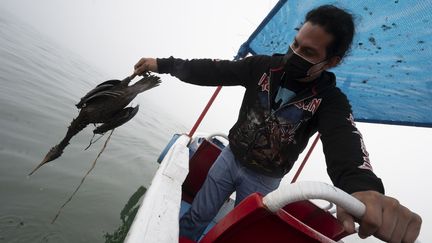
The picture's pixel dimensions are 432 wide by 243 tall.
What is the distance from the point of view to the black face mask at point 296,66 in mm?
1890

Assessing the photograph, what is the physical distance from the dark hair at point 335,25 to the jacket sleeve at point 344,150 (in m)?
0.35

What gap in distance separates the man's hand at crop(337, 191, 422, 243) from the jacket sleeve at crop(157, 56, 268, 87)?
1.45 m

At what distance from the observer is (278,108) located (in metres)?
2.00

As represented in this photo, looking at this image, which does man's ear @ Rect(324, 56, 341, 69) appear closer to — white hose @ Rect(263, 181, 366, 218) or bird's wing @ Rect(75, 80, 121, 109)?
white hose @ Rect(263, 181, 366, 218)

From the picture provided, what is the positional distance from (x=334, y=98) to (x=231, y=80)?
31.3 inches

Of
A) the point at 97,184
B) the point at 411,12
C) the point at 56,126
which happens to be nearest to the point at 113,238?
the point at 97,184

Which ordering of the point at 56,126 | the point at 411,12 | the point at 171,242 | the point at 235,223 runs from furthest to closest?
the point at 56,126 → the point at 411,12 → the point at 171,242 → the point at 235,223

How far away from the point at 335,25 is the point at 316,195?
142 cm

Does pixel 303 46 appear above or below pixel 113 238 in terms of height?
above

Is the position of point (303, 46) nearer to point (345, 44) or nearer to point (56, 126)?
point (345, 44)

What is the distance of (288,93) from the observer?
6.61 feet

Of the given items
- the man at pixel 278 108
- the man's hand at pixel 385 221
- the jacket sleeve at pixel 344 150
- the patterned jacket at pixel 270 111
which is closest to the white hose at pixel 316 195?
the man's hand at pixel 385 221

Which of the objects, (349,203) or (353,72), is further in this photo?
(353,72)

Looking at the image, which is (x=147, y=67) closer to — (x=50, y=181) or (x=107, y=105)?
(x=107, y=105)
